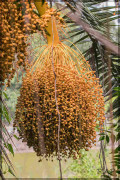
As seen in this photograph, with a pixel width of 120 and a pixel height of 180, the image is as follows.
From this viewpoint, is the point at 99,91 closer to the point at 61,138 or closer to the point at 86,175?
the point at 61,138

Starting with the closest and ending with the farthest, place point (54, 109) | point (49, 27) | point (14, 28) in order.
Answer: point (14, 28), point (54, 109), point (49, 27)

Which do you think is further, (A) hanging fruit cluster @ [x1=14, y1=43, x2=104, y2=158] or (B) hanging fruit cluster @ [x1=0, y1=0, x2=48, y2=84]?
(A) hanging fruit cluster @ [x1=14, y1=43, x2=104, y2=158]

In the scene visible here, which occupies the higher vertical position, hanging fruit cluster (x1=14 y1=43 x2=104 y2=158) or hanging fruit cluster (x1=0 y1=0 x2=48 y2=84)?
hanging fruit cluster (x1=0 y1=0 x2=48 y2=84)

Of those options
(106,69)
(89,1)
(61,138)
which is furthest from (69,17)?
(61,138)

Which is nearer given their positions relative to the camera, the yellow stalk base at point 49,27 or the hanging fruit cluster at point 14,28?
the hanging fruit cluster at point 14,28

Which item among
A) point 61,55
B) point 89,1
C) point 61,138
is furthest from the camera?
point 89,1

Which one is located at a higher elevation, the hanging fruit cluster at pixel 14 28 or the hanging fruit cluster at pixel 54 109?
the hanging fruit cluster at pixel 14 28

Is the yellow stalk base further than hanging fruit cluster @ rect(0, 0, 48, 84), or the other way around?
the yellow stalk base

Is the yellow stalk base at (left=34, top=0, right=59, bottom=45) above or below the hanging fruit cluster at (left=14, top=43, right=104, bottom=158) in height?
above

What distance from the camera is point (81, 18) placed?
0.93m

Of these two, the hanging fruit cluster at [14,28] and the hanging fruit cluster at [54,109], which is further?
the hanging fruit cluster at [54,109]

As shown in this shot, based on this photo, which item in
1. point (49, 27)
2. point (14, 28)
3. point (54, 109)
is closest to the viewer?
point (14, 28)

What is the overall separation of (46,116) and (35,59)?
10.6 inches

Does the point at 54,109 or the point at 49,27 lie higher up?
the point at 49,27
